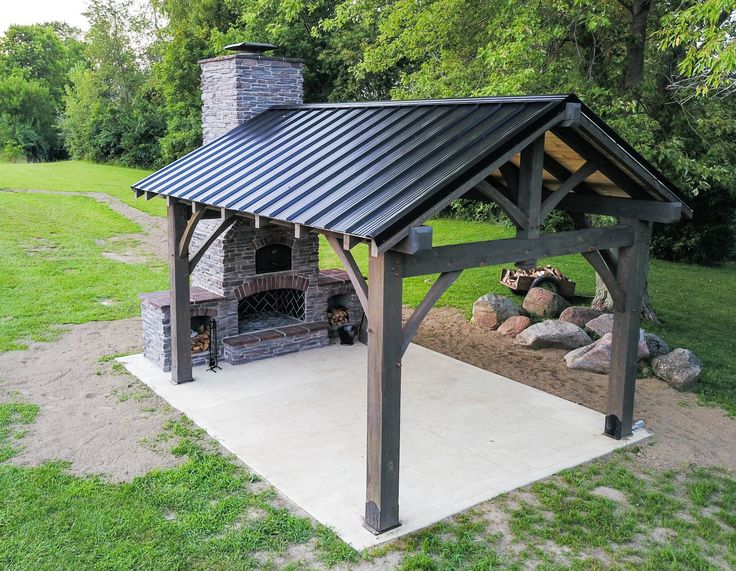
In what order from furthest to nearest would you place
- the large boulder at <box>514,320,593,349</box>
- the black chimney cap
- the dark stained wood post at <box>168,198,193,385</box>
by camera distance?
the large boulder at <box>514,320,593,349</box>, the black chimney cap, the dark stained wood post at <box>168,198,193,385</box>

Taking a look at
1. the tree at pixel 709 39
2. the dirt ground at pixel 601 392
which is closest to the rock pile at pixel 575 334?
the dirt ground at pixel 601 392

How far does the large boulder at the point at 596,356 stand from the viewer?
9367mm

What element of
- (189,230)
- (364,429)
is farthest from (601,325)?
(189,230)

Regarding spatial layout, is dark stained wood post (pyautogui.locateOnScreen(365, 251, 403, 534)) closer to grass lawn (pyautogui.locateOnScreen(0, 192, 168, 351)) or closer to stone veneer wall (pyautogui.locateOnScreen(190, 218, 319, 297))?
stone veneer wall (pyautogui.locateOnScreen(190, 218, 319, 297))

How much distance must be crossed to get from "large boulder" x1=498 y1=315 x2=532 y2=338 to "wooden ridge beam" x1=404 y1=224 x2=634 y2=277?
4.19 m

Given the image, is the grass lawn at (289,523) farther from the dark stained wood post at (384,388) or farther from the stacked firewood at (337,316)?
the stacked firewood at (337,316)

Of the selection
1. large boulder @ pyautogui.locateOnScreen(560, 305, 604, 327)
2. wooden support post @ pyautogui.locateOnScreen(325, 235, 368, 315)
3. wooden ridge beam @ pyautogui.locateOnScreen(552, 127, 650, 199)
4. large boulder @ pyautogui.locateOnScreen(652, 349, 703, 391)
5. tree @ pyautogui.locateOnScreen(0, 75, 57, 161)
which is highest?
tree @ pyautogui.locateOnScreen(0, 75, 57, 161)

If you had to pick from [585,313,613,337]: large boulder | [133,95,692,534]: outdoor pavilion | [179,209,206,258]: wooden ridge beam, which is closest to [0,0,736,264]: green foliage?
[133,95,692,534]: outdoor pavilion

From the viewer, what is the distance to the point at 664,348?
9.64m

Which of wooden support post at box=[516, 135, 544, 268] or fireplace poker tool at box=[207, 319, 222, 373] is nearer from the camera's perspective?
wooden support post at box=[516, 135, 544, 268]

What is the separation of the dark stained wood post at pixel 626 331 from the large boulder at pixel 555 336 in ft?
9.57

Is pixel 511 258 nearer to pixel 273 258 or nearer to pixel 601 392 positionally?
pixel 601 392

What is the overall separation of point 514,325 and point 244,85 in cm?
558

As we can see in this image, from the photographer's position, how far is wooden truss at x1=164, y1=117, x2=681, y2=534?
5.28 metres
